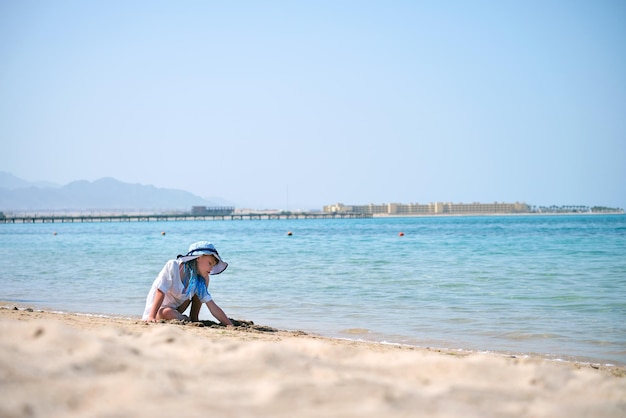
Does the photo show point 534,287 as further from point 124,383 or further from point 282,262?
point 124,383

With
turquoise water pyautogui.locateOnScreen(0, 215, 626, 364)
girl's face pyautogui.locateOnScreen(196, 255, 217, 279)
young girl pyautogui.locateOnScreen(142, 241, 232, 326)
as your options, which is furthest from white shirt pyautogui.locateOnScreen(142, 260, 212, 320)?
turquoise water pyautogui.locateOnScreen(0, 215, 626, 364)

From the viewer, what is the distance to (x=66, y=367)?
119 inches

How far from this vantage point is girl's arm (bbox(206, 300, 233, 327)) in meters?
6.78

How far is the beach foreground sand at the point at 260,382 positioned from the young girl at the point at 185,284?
8.61 ft

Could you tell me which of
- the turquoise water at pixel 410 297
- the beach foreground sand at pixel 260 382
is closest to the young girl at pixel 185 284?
the turquoise water at pixel 410 297

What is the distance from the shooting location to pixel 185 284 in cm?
671

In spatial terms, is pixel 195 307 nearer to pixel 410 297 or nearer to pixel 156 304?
pixel 156 304

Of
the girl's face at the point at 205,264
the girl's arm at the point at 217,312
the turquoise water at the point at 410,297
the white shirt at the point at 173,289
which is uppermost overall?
the girl's face at the point at 205,264

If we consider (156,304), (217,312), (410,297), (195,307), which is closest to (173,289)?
(156,304)

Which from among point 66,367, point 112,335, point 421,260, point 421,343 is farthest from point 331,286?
point 66,367

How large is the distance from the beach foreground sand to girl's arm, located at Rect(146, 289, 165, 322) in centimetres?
277

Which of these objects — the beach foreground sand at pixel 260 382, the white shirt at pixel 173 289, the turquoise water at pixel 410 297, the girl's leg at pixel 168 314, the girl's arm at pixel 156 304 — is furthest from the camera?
the turquoise water at pixel 410 297

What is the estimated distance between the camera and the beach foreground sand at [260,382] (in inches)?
105

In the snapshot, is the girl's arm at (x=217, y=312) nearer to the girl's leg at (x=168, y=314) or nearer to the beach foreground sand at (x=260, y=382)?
the girl's leg at (x=168, y=314)
